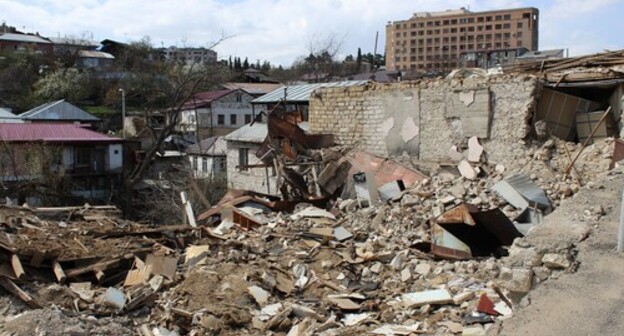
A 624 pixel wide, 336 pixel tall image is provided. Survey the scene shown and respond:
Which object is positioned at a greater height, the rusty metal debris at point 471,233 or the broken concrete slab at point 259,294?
the rusty metal debris at point 471,233

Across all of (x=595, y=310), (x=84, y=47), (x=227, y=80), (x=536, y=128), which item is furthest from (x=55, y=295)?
(x=84, y=47)

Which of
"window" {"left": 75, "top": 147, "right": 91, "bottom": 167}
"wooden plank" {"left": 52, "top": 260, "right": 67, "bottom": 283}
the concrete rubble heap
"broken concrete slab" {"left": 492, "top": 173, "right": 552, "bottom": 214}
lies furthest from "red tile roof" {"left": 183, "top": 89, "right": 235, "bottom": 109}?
"wooden plank" {"left": 52, "top": 260, "right": 67, "bottom": 283}

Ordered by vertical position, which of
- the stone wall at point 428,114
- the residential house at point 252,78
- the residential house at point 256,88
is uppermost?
the residential house at point 252,78

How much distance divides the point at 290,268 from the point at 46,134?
75.7ft

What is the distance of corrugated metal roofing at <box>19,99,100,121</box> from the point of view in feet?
115

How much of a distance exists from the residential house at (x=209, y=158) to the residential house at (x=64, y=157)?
384 cm

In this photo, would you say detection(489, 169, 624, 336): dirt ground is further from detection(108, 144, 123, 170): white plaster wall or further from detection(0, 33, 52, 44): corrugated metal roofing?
detection(0, 33, 52, 44): corrugated metal roofing

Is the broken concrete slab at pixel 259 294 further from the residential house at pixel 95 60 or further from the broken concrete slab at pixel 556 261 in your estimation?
the residential house at pixel 95 60

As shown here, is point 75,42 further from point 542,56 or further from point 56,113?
point 542,56

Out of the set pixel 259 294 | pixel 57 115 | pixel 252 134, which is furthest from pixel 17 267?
pixel 57 115

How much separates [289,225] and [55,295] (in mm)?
4071

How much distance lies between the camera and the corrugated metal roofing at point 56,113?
115 feet

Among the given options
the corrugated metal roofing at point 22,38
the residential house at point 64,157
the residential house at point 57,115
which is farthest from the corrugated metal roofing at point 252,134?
the corrugated metal roofing at point 22,38

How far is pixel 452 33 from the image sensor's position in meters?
77.9
